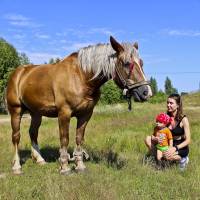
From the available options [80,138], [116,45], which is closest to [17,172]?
[80,138]

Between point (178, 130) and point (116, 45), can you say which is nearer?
point (116, 45)

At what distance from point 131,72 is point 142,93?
15.2 inches

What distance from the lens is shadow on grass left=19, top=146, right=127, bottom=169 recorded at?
7.78m

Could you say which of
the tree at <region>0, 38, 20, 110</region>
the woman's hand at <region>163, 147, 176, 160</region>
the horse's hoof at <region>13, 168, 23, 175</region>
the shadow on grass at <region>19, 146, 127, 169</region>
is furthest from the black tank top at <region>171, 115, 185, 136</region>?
the tree at <region>0, 38, 20, 110</region>

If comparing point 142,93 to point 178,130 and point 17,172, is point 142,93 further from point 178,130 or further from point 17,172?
point 17,172

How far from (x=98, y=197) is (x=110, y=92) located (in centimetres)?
5520

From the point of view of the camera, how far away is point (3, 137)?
1216cm

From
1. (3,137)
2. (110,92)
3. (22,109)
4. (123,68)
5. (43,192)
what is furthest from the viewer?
(110,92)

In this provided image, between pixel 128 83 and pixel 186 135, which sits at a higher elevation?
pixel 128 83

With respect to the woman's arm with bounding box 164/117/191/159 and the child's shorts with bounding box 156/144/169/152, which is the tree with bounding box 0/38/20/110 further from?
the woman's arm with bounding box 164/117/191/159

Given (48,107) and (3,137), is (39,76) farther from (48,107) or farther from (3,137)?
(3,137)

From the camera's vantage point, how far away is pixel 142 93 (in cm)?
633

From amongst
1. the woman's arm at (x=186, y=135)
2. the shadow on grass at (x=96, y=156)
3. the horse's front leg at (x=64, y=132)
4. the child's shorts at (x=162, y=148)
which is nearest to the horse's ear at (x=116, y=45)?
the horse's front leg at (x=64, y=132)

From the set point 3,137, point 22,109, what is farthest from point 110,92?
point 22,109
